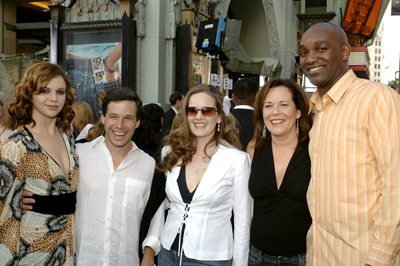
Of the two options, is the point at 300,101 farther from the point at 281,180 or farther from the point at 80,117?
the point at 80,117

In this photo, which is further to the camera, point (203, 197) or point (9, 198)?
point (203, 197)

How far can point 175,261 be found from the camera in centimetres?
296

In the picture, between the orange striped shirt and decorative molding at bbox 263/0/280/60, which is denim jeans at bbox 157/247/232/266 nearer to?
the orange striped shirt

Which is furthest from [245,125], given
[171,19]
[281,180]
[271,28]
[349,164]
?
[271,28]

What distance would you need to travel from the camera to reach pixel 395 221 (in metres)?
2.16

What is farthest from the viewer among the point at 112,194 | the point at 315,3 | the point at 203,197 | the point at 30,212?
the point at 315,3

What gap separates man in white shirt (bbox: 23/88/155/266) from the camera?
2977mm

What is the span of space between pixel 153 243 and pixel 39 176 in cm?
105

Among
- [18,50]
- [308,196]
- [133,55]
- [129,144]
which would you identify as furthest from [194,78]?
[18,50]

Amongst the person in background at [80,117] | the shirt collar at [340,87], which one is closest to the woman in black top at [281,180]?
the shirt collar at [340,87]

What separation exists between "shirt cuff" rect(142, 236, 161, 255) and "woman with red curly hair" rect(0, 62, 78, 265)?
57cm

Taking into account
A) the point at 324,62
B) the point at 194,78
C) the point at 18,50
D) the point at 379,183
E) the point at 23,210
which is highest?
the point at 18,50

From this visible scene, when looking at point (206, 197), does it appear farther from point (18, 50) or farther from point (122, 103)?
point (18, 50)

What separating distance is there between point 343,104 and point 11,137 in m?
2.36
